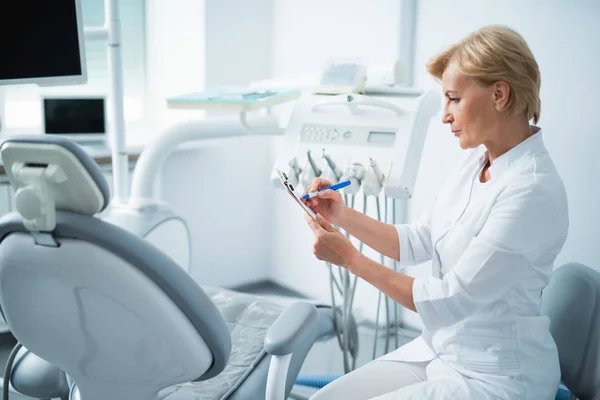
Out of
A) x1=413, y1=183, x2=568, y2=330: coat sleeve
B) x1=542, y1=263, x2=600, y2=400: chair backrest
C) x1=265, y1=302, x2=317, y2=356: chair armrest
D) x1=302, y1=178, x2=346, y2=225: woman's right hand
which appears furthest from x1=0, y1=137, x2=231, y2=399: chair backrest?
x1=542, y1=263, x2=600, y2=400: chair backrest

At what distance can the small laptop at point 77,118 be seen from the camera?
3146 mm

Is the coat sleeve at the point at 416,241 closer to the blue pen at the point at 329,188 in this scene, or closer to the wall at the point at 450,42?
the blue pen at the point at 329,188

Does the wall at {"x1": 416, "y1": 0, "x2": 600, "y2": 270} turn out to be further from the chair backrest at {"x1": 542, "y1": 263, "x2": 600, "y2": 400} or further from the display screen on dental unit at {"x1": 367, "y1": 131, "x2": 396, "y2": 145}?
the chair backrest at {"x1": 542, "y1": 263, "x2": 600, "y2": 400}

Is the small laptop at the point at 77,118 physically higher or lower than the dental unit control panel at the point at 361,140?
lower

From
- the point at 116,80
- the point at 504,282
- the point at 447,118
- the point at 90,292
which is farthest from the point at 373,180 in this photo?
the point at 90,292

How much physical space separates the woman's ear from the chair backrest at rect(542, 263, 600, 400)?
440 millimetres

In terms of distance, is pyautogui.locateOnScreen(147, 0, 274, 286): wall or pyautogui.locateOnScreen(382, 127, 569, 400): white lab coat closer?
pyautogui.locateOnScreen(382, 127, 569, 400): white lab coat

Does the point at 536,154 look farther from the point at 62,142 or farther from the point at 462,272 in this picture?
the point at 62,142

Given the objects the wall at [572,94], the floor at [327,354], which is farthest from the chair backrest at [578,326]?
the floor at [327,354]

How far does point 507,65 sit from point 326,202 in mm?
573

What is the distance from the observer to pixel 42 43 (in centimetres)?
186

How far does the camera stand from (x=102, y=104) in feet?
10.6

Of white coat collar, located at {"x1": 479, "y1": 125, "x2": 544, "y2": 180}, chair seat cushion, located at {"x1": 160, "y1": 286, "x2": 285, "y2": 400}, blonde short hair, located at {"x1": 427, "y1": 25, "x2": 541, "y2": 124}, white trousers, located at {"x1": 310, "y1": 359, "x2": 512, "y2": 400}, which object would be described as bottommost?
chair seat cushion, located at {"x1": 160, "y1": 286, "x2": 285, "y2": 400}

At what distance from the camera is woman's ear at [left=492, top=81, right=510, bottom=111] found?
1.47 m
